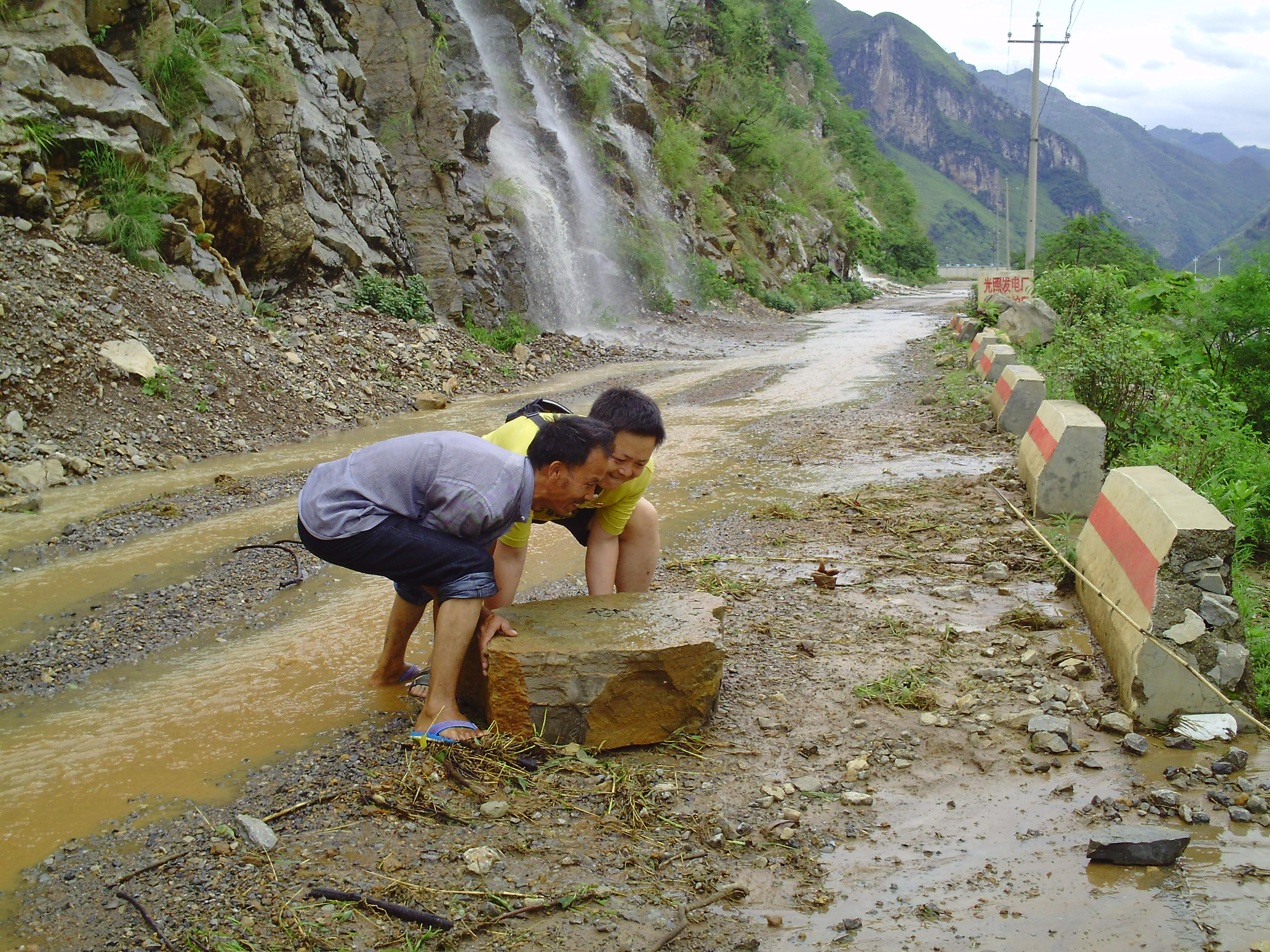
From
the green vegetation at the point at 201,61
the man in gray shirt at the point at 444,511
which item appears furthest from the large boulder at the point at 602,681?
the green vegetation at the point at 201,61

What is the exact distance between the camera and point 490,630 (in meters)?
3.54

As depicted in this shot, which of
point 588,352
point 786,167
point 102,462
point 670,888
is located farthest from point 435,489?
point 786,167

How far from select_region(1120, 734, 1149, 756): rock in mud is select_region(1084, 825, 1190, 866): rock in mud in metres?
0.56

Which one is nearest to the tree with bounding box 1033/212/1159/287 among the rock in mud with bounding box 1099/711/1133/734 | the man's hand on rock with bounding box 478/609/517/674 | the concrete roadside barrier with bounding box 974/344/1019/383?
the concrete roadside barrier with bounding box 974/344/1019/383

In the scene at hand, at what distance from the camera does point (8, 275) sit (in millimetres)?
9000

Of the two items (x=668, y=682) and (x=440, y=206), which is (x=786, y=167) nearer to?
(x=440, y=206)

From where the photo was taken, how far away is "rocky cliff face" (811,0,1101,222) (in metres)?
179

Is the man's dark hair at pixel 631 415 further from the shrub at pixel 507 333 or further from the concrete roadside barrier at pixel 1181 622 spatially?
the shrub at pixel 507 333

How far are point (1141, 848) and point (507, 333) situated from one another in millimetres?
15204

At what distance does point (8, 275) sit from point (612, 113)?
69.4ft

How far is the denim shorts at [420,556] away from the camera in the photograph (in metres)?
3.36

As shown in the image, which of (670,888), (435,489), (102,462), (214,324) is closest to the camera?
(670,888)

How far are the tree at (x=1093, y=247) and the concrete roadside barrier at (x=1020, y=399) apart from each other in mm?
16341

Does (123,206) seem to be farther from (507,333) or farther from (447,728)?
(447,728)
